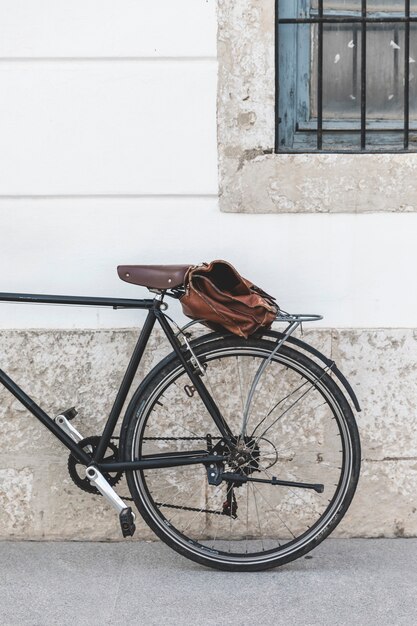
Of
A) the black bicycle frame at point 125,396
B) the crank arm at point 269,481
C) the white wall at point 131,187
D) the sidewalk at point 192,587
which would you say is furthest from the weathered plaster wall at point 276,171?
the sidewalk at point 192,587

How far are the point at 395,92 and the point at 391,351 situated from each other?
1.14 metres

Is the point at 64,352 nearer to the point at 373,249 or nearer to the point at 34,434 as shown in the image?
the point at 34,434

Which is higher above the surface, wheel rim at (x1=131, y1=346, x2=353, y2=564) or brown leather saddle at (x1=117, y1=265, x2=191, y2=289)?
brown leather saddle at (x1=117, y1=265, x2=191, y2=289)

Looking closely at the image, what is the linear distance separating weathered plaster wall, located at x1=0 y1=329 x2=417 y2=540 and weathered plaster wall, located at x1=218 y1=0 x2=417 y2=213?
554 mm

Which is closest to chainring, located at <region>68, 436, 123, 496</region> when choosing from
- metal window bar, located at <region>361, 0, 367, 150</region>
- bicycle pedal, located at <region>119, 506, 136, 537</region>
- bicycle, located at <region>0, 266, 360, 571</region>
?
bicycle, located at <region>0, 266, 360, 571</region>

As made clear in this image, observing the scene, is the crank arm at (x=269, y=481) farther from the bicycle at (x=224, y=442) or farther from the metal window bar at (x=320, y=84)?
the metal window bar at (x=320, y=84)

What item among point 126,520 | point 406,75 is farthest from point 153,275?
point 406,75

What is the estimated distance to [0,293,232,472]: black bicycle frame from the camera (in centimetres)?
392

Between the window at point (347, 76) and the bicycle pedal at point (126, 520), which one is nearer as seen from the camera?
the bicycle pedal at point (126, 520)

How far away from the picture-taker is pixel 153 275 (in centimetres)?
387

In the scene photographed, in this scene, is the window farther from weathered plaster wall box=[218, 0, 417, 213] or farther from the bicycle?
the bicycle

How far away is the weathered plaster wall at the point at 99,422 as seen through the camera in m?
4.29

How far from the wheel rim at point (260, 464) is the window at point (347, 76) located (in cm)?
103

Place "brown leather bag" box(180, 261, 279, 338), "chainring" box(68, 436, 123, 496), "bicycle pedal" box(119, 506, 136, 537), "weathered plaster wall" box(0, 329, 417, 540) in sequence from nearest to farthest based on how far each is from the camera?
"brown leather bag" box(180, 261, 279, 338)
"bicycle pedal" box(119, 506, 136, 537)
"chainring" box(68, 436, 123, 496)
"weathered plaster wall" box(0, 329, 417, 540)
